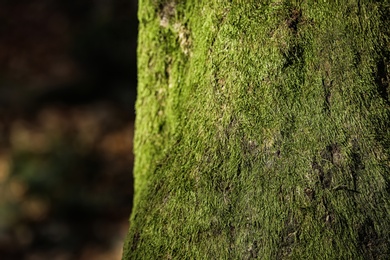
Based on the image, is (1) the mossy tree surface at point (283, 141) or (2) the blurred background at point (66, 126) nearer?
(1) the mossy tree surface at point (283, 141)

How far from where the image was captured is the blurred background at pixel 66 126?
15.2ft

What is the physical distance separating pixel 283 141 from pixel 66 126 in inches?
201

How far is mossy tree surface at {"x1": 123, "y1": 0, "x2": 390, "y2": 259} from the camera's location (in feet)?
4.31

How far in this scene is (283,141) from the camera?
1.37 metres

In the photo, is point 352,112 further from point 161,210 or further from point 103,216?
point 103,216

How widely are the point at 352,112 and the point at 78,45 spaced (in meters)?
5.62

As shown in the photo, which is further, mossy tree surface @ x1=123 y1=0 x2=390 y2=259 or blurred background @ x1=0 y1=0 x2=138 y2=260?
blurred background @ x1=0 y1=0 x2=138 y2=260

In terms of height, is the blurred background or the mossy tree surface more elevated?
the mossy tree surface

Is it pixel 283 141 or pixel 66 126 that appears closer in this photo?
pixel 283 141

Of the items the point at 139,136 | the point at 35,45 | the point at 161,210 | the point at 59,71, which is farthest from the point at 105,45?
the point at 161,210

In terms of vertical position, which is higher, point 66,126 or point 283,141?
point 283,141

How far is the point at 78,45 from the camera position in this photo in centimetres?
668

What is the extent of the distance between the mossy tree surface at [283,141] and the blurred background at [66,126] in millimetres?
3190

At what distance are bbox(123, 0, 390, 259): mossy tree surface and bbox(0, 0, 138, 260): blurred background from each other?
3190 millimetres
